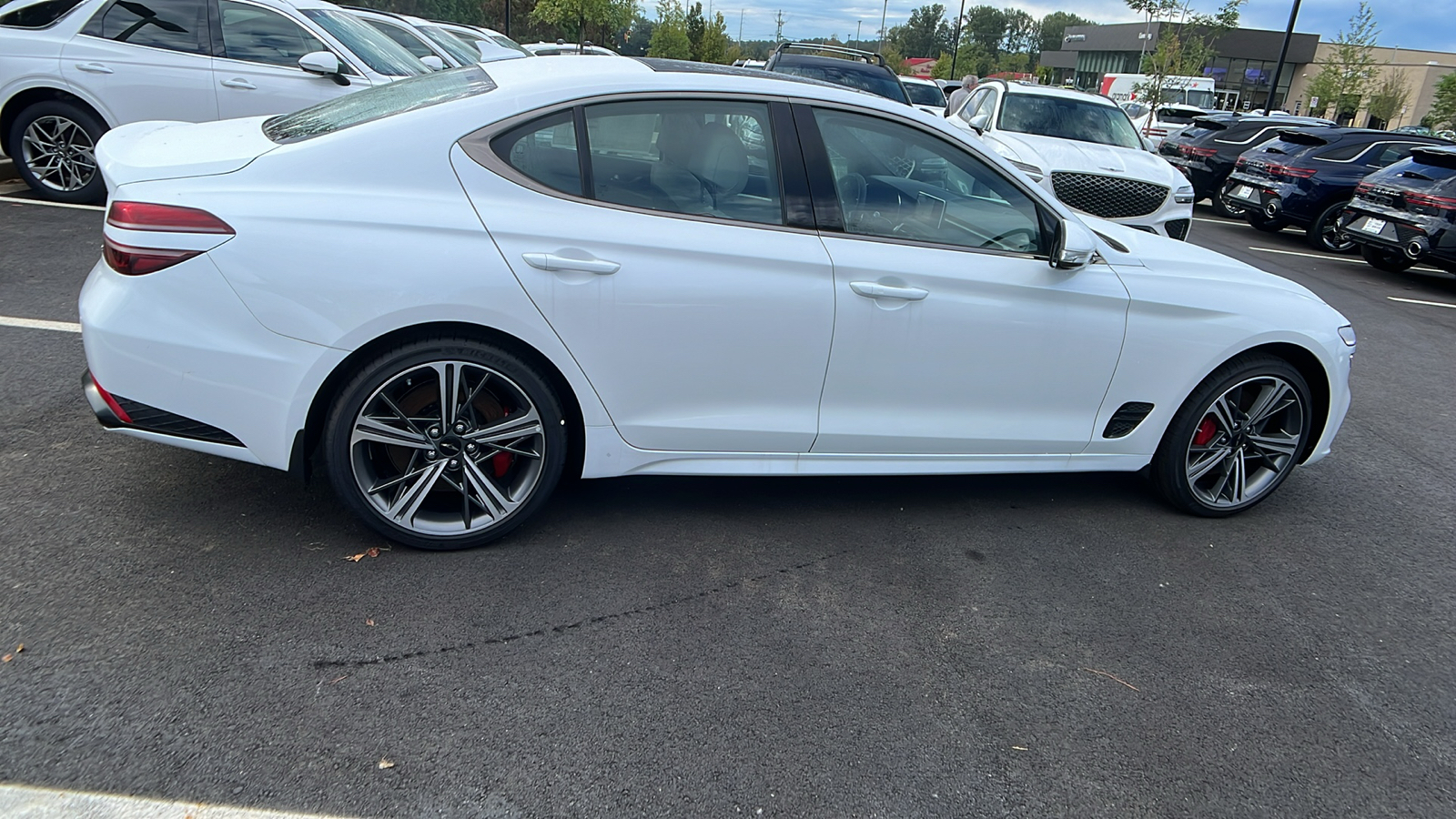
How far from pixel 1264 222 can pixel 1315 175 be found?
3.28 ft

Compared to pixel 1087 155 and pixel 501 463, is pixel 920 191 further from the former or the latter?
pixel 1087 155

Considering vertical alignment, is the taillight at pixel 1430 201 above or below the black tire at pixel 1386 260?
above

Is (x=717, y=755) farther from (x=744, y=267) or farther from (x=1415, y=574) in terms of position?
(x=1415, y=574)

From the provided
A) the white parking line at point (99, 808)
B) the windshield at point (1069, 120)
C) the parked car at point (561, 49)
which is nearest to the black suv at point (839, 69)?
the windshield at point (1069, 120)

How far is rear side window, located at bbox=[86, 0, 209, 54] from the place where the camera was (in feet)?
26.8

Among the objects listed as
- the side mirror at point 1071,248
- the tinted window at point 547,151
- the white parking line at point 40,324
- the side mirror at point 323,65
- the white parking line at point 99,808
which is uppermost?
the tinted window at point 547,151

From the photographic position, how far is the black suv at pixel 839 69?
12.0 metres

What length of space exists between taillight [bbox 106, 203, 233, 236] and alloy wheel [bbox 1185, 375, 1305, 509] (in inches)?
153

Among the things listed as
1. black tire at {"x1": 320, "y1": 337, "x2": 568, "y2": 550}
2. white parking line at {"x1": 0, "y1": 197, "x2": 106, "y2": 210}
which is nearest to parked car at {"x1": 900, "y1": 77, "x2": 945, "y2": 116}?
white parking line at {"x1": 0, "y1": 197, "x2": 106, "y2": 210}

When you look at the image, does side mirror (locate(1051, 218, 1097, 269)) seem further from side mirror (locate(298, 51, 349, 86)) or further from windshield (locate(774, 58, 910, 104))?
windshield (locate(774, 58, 910, 104))

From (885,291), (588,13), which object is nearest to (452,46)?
(885,291)

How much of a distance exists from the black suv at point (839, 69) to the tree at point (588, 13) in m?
19.8

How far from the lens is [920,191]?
391 cm

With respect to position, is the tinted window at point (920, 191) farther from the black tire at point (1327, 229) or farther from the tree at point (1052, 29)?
the tree at point (1052, 29)
